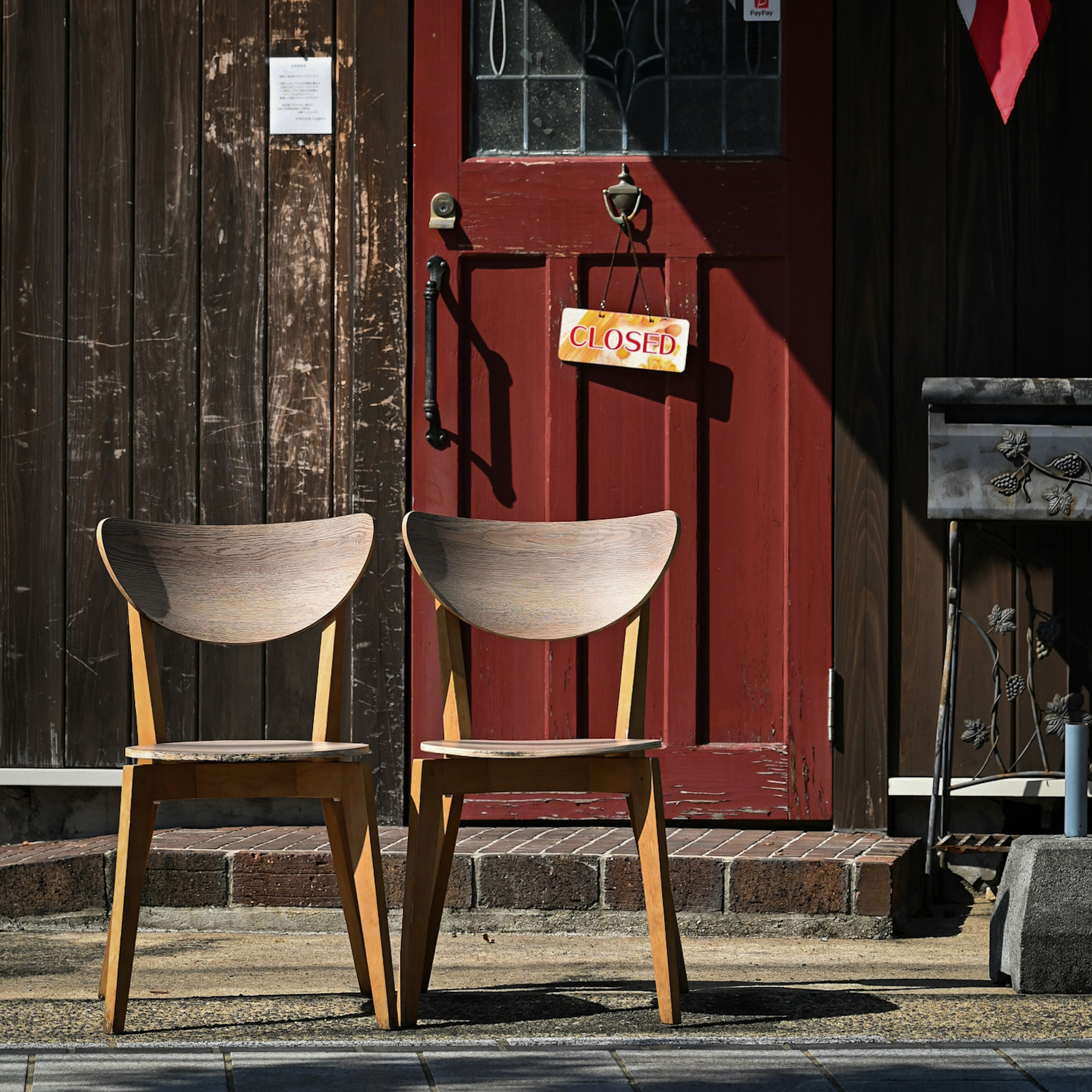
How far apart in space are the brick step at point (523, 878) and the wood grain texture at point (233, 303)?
50cm

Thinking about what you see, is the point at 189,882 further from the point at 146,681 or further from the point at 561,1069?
the point at 561,1069

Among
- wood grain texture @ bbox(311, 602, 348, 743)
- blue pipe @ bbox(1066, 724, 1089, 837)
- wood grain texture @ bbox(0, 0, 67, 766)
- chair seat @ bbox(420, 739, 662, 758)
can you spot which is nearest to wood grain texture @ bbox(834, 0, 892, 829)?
blue pipe @ bbox(1066, 724, 1089, 837)

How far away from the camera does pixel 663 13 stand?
3900 mm

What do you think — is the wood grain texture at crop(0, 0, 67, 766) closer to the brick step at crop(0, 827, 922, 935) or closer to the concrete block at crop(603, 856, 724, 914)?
the brick step at crop(0, 827, 922, 935)

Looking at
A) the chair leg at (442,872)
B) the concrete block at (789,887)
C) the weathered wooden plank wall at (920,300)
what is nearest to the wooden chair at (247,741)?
the chair leg at (442,872)

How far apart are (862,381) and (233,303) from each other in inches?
66.1

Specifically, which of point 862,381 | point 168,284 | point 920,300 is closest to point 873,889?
point 862,381

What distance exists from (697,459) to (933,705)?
88 cm

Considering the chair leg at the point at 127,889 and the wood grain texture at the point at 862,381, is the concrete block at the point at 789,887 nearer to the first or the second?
the wood grain texture at the point at 862,381

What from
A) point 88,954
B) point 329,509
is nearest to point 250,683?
point 329,509

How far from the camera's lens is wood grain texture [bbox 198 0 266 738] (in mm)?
3924

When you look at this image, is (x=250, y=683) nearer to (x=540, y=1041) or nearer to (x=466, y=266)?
(x=466, y=266)

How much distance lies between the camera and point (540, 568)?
288 centimetres

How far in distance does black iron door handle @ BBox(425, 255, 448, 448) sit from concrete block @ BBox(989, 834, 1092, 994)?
1883 millimetres
